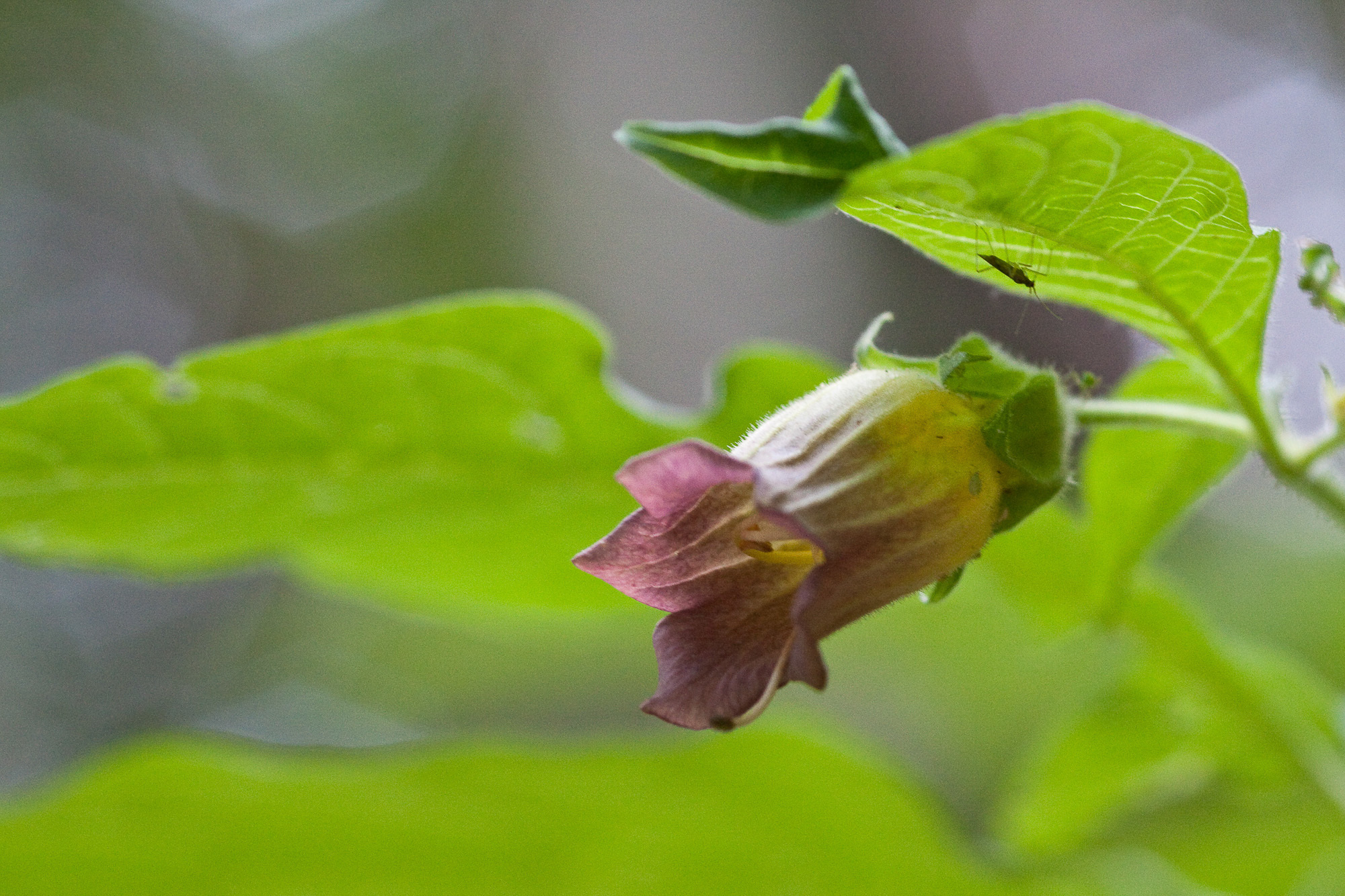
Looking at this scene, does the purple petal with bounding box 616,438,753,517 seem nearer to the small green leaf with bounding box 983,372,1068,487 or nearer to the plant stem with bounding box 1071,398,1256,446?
the small green leaf with bounding box 983,372,1068,487

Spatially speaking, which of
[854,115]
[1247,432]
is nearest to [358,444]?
[854,115]

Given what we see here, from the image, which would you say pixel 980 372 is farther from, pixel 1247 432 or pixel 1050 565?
pixel 1050 565

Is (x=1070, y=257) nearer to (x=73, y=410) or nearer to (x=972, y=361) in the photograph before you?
(x=972, y=361)

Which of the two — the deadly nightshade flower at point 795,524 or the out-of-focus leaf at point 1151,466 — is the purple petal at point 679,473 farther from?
the out-of-focus leaf at point 1151,466

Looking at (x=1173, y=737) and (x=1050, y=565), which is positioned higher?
(x=1050, y=565)

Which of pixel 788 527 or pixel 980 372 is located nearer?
pixel 788 527

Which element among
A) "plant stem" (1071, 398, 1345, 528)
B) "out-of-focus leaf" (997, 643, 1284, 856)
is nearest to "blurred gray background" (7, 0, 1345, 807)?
"out-of-focus leaf" (997, 643, 1284, 856)

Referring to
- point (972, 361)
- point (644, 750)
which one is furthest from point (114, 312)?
point (972, 361)
